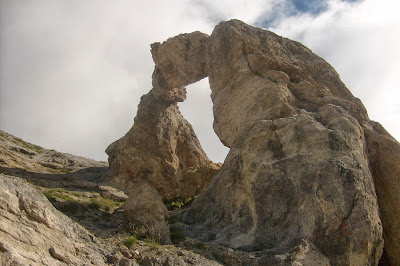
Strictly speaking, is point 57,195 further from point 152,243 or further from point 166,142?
point 166,142

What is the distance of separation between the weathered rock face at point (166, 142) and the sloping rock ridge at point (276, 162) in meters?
0.08

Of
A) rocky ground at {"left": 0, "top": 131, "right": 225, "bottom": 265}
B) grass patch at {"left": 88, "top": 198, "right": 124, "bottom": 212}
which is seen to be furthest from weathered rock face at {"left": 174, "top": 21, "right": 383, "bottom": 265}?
grass patch at {"left": 88, "top": 198, "right": 124, "bottom": 212}

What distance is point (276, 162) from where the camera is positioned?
58.4 ft

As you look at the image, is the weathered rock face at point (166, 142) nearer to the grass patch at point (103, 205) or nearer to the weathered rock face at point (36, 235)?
the grass patch at point (103, 205)

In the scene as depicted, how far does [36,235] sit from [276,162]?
9905 mm

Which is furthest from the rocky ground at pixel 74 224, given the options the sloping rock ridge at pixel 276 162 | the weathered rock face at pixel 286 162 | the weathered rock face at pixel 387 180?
the weathered rock face at pixel 387 180

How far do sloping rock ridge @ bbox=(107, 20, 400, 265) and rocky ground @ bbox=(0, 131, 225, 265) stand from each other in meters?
1.71

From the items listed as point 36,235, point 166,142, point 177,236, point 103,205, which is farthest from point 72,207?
point 166,142

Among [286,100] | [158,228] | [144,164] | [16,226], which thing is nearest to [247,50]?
[286,100]

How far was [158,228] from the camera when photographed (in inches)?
640

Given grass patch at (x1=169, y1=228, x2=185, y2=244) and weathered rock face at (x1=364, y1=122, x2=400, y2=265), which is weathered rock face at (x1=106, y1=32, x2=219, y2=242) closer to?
grass patch at (x1=169, y1=228, x2=185, y2=244)

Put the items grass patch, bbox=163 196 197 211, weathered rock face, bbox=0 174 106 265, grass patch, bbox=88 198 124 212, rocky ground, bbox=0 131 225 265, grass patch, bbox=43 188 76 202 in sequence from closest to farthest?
weathered rock face, bbox=0 174 106 265 < rocky ground, bbox=0 131 225 265 < grass patch, bbox=43 188 76 202 < grass patch, bbox=88 198 124 212 < grass patch, bbox=163 196 197 211

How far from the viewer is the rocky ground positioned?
10.8 m

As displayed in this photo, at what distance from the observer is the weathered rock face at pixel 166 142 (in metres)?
28.6
